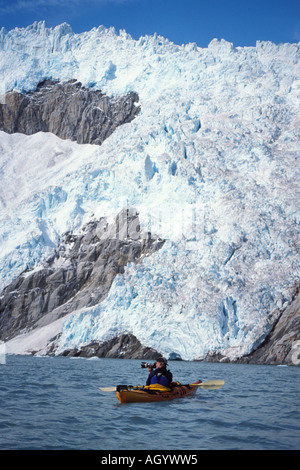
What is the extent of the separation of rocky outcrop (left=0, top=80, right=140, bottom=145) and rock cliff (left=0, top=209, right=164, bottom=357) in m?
27.6

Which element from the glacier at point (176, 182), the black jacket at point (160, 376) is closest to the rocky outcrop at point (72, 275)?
the glacier at point (176, 182)

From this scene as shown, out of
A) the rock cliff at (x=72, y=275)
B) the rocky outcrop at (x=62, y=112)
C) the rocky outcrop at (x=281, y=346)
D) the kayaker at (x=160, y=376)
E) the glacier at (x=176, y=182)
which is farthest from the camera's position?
the rocky outcrop at (x=62, y=112)

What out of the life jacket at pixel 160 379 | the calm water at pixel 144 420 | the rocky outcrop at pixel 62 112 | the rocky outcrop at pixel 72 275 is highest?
the rocky outcrop at pixel 62 112

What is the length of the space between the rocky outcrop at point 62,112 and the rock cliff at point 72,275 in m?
27.6

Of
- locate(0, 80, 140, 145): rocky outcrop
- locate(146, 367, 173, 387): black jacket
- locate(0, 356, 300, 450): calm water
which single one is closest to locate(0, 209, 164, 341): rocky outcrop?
locate(0, 80, 140, 145): rocky outcrop

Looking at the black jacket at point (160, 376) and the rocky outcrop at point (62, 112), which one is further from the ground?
the rocky outcrop at point (62, 112)

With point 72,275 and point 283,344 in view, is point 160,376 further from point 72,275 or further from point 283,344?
point 72,275

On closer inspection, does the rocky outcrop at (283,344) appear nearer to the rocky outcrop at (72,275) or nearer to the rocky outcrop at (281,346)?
the rocky outcrop at (281,346)

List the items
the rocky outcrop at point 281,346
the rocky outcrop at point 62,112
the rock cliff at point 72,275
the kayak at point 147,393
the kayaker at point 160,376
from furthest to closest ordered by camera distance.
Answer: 1. the rocky outcrop at point 62,112
2. the rock cliff at point 72,275
3. the rocky outcrop at point 281,346
4. the kayaker at point 160,376
5. the kayak at point 147,393

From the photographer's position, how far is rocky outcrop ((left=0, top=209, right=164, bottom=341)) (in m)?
51.7

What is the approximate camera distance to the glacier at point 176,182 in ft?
138

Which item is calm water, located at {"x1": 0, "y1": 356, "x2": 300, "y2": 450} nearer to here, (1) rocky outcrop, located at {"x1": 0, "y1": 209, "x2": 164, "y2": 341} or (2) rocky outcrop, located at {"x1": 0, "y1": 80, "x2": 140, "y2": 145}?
(1) rocky outcrop, located at {"x1": 0, "y1": 209, "x2": 164, "y2": 341}

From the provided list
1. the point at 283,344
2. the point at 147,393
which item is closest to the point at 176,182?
the point at 283,344

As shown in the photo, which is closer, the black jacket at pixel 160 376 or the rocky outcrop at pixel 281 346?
the black jacket at pixel 160 376
